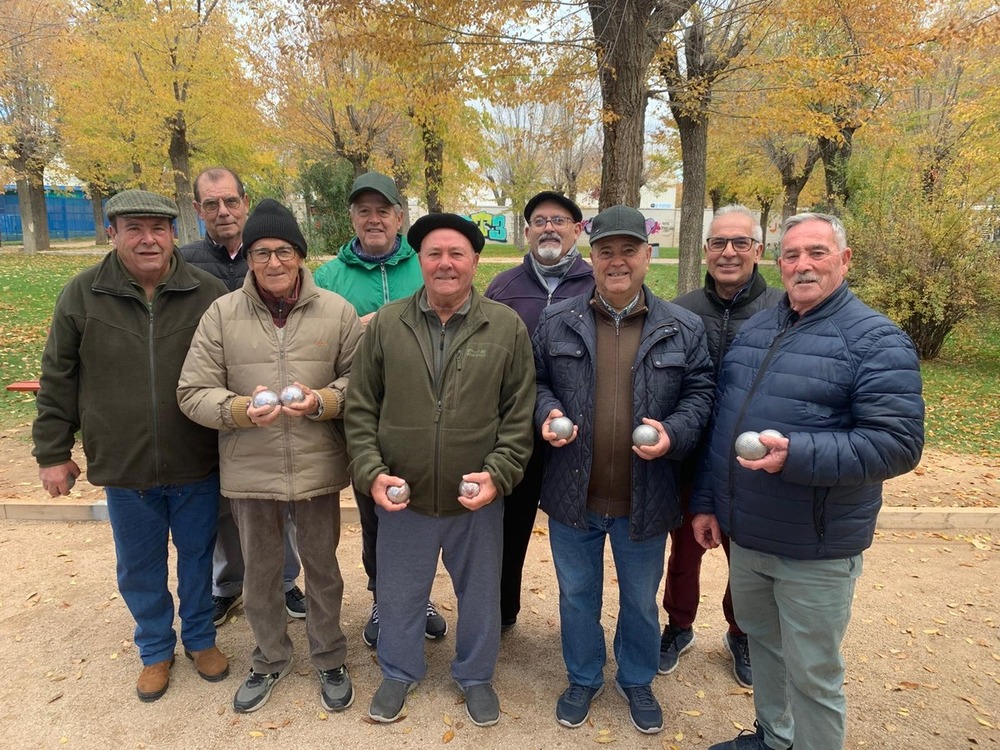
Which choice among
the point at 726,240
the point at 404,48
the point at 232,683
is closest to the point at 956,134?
the point at 404,48

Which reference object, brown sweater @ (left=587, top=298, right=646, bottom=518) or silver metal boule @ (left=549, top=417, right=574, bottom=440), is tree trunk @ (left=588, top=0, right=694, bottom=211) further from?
silver metal boule @ (left=549, top=417, right=574, bottom=440)

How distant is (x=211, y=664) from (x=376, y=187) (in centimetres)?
303

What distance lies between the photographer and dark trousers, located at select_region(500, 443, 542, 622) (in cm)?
383

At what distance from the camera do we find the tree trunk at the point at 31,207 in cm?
2473

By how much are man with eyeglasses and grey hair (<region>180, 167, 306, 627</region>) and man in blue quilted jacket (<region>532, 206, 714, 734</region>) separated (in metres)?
1.97

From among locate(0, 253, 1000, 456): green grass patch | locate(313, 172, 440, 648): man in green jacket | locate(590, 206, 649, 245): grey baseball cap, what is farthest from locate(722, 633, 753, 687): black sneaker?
locate(0, 253, 1000, 456): green grass patch

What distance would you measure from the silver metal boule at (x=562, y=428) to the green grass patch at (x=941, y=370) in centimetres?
719

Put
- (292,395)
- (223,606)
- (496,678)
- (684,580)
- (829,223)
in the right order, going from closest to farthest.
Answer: (829,223) < (292,395) < (496,678) < (684,580) < (223,606)

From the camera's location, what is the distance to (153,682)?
3.57 meters

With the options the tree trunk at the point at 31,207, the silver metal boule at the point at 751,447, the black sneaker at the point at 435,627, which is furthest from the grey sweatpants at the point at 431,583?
the tree trunk at the point at 31,207

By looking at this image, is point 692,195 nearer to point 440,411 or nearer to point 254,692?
point 440,411

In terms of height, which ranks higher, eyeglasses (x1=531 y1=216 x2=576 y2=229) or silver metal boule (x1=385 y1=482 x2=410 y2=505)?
eyeglasses (x1=531 y1=216 x2=576 y2=229)

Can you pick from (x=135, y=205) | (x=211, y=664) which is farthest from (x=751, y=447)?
(x=211, y=664)

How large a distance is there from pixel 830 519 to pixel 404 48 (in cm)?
846
